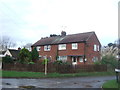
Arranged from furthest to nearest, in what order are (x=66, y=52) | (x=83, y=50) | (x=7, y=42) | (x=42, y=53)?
(x=7, y=42), (x=42, y=53), (x=66, y=52), (x=83, y=50)

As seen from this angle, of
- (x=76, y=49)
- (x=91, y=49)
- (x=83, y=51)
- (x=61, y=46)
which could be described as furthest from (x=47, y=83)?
(x=61, y=46)

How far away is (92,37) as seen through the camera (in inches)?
1487

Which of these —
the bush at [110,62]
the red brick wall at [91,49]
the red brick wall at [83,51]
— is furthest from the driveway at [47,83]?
the red brick wall at [91,49]

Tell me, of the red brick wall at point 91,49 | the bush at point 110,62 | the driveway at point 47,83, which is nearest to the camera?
the driveway at point 47,83

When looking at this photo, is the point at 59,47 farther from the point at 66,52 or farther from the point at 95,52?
the point at 95,52

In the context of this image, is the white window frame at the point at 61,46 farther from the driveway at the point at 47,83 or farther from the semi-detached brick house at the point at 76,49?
the driveway at the point at 47,83

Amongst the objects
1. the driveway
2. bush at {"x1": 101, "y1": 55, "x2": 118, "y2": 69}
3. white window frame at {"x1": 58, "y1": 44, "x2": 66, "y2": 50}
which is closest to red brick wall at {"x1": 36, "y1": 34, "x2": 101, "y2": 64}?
white window frame at {"x1": 58, "y1": 44, "x2": 66, "y2": 50}

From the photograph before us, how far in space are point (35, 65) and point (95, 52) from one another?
59.9ft

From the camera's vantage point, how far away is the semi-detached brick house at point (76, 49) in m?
36.3

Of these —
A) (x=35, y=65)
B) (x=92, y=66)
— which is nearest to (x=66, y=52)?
(x=92, y=66)

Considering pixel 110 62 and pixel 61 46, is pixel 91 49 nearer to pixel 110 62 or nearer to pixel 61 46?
pixel 61 46

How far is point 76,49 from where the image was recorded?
3716 centimetres

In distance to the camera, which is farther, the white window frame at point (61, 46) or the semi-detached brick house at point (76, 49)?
→ the white window frame at point (61, 46)

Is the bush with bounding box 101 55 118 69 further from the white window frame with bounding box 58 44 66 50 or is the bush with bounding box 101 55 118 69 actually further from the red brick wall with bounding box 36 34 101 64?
the white window frame with bounding box 58 44 66 50
